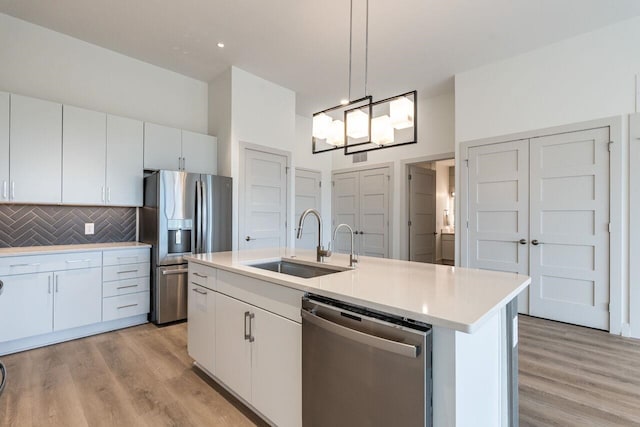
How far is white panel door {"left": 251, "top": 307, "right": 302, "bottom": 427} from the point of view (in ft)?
4.94

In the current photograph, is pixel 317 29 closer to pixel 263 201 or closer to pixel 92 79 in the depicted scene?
pixel 263 201

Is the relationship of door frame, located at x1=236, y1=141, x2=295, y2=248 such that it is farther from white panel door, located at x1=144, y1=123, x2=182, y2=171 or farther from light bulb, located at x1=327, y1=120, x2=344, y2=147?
light bulb, located at x1=327, y1=120, x2=344, y2=147

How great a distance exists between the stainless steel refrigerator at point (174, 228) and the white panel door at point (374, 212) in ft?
→ 10.2

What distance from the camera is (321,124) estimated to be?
8.22 ft

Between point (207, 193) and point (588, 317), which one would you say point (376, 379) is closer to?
point (207, 193)

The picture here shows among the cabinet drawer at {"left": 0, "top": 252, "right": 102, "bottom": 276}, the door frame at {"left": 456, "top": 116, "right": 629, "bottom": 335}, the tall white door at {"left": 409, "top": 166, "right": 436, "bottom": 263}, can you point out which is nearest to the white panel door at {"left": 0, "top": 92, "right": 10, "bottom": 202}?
the cabinet drawer at {"left": 0, "top": 252, "right": 102, "bottom": 276}

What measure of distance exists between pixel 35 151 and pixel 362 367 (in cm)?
363

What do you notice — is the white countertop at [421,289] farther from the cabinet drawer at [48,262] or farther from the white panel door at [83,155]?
the white panel door at [83,155]

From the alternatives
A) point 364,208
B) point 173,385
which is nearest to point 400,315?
point 173,385

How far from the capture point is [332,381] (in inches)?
50.9

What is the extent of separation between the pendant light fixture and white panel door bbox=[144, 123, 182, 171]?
2160 mm

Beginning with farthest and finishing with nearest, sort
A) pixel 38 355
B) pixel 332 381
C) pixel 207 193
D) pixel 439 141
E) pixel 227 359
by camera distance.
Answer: pixel 439 141 → pixel 207 193 → pixel 38 355 → pixel 227 359 → pixel 332 381

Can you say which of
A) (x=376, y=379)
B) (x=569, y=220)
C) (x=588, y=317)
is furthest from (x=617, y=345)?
(x=376, y=379)

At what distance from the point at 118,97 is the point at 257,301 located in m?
3.53
